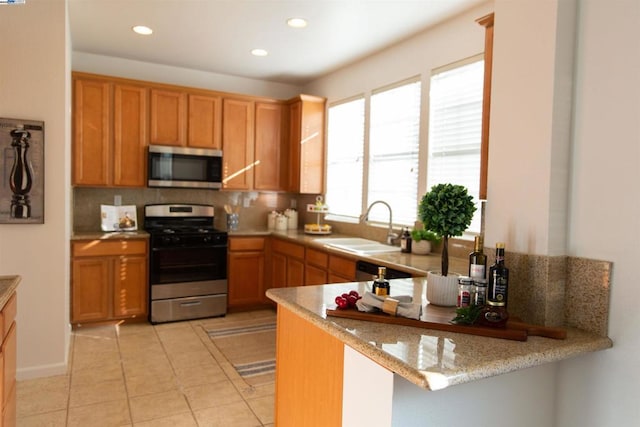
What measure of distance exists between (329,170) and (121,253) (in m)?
2.39

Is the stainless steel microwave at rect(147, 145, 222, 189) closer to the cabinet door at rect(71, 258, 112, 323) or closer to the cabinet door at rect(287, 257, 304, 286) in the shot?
the cabinet door at rect(71, 258, 112, 323)

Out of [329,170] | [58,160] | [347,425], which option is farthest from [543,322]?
[329,170]

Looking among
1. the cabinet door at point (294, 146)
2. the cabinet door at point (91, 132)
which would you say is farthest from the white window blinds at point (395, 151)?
the cabinet door at point (91, 132)

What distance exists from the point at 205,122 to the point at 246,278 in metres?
1.77

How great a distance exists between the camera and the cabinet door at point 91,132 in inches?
164

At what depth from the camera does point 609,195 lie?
1449mm

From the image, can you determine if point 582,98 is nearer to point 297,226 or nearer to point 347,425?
point 347,425

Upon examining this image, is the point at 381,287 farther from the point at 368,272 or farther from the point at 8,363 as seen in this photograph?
the point at 8,363

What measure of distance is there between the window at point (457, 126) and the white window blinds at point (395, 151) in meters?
0.21

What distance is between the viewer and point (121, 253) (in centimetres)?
421

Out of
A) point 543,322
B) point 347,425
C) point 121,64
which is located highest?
point 121,64

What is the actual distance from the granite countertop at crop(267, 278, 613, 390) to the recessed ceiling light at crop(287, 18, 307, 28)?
2608mm

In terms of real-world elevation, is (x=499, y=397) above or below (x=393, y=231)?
below

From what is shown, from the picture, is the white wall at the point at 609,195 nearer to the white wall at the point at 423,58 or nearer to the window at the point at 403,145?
the window at the point at 403,145
